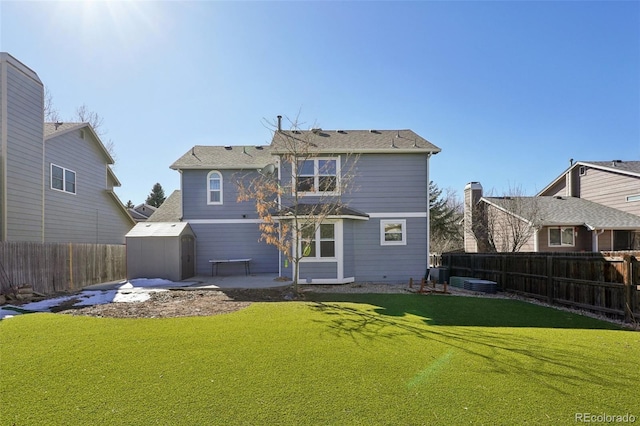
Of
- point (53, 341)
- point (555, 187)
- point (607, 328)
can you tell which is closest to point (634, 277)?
point (607, 328)

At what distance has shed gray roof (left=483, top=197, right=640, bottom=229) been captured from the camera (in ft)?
64.3

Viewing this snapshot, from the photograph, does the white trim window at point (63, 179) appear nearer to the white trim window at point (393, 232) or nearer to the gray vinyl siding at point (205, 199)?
the gray vinyl siding at point (205, 199)

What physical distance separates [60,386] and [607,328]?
31.9 ft

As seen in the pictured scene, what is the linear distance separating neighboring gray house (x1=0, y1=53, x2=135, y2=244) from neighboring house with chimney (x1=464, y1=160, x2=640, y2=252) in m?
24.0

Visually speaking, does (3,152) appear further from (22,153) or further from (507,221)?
(507,221)

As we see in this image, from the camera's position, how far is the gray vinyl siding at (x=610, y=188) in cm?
2050

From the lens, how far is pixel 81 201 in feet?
53.4

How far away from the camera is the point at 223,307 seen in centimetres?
870

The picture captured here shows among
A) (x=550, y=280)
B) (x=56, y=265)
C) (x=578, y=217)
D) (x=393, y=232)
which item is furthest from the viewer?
(x=578, y=217)

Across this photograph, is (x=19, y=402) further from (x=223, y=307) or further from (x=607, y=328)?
(x=607, y=328)

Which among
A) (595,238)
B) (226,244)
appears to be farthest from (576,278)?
(595,238)

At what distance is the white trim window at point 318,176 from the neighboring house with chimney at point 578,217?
13303 millimetres

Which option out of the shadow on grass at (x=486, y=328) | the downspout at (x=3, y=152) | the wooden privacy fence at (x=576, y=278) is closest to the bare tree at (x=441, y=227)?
the wooden privacy fence at (x=576, y=278)

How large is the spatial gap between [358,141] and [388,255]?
17.2ft
